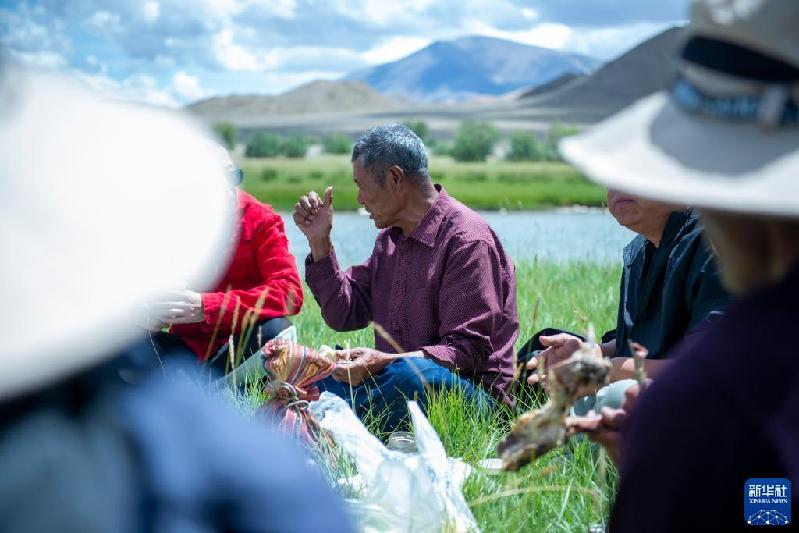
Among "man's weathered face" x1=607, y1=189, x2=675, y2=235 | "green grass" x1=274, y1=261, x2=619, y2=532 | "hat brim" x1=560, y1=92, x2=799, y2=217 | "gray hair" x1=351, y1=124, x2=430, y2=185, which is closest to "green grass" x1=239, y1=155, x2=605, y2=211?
"gray hair" x1=351, y1=124, x2=430, y2=185

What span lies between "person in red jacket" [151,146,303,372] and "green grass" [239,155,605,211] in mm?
26669

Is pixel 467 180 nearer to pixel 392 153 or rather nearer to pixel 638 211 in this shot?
pixel 392 153

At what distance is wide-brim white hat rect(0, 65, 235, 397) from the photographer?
86 cm

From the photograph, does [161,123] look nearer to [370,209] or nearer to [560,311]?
[370,209]

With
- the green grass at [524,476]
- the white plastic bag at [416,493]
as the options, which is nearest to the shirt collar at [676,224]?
the green grass at [524,476]

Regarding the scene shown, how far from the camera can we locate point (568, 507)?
271 centimetres

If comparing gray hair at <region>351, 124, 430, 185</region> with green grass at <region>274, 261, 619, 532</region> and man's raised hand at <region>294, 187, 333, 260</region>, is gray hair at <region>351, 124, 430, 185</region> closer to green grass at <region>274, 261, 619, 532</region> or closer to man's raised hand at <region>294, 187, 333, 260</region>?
man's raised hand at <region>294, 187, 333, 260</region>

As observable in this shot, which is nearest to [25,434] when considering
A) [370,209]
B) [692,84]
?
[692,84]

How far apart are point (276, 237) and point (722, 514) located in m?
3.32

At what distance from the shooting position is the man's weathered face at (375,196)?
407 cm

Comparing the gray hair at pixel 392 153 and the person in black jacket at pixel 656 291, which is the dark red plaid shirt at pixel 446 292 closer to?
the gray hair at pixel 392 153

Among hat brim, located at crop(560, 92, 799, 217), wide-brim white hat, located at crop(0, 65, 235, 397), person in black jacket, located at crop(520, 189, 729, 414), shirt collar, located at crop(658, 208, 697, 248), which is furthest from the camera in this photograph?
shirt collar, located at crop(658, 208, 697, 248)

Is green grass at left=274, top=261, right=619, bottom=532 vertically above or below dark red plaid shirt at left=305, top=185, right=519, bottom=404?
below

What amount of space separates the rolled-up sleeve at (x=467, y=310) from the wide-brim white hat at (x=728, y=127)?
94.9 inches
